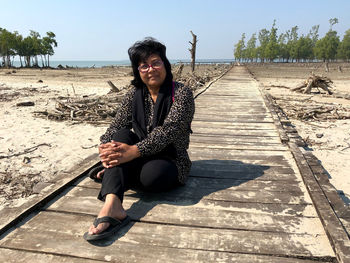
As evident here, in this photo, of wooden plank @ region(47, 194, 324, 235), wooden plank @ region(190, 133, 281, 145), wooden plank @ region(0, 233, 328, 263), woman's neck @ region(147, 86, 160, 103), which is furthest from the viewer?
wooden plank @ region(190, 133, 281, 145)

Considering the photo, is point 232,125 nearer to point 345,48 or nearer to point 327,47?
point 327,47

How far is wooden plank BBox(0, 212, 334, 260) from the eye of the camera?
1754 millimetres

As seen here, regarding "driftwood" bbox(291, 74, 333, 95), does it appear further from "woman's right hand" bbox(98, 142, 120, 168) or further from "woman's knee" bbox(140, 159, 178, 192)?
"woman's right hand" bbox(98, 142, 120, 168)

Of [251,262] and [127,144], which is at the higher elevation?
[127,144]

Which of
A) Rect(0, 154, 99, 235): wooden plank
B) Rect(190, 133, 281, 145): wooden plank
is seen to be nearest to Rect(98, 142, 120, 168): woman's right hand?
Rect(0, 154, 99, 235): wooden plank

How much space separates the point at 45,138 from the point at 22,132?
0.90 metres

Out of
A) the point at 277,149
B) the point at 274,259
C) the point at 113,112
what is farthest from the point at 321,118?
the point at 274,259

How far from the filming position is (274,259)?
1.67 meters

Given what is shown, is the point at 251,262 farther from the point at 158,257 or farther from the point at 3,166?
the point at 3,166

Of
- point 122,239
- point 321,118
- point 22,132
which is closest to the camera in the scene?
point 122,239

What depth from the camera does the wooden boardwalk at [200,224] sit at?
1.72 metres

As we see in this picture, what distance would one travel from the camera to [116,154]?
2225 millimetres

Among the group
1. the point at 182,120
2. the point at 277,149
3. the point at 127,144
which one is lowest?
the point at 277,149

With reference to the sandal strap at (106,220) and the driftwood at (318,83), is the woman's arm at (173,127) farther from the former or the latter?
the driftwood at (318,83)
